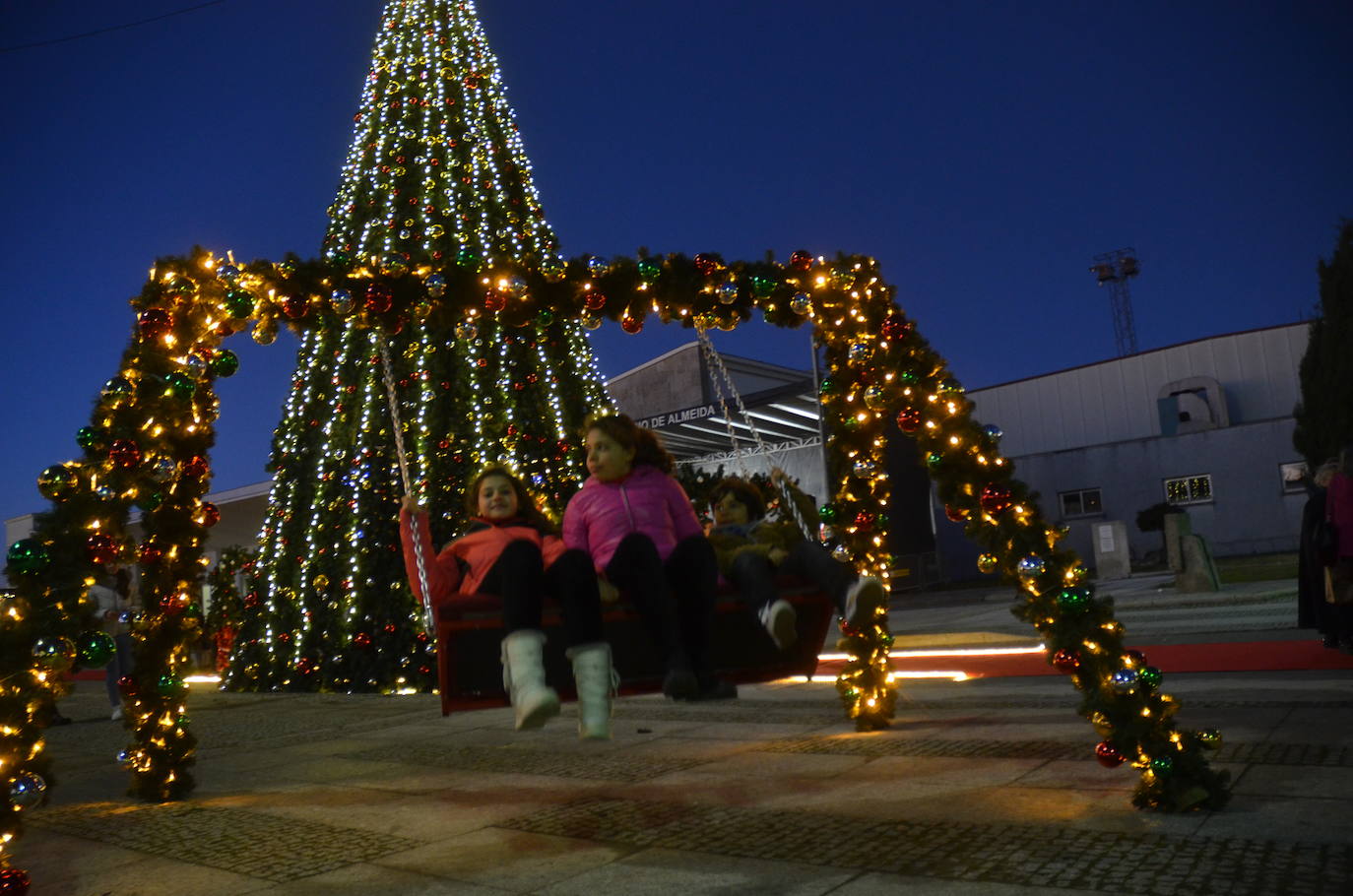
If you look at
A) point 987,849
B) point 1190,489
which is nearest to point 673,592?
point 987,849

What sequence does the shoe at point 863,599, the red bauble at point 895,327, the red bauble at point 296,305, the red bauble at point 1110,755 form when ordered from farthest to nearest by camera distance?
the red bauble at point 895,327 < the red bauble at point 296,305 < the shoe at point 863,599 < the red bauble at point 1110,755

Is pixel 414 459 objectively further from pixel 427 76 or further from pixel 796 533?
pixel 796 533

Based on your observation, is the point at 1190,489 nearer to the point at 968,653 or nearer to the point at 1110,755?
the point at 968,653

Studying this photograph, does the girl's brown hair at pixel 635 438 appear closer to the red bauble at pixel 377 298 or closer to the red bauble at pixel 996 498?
the red bauble at pixel 377 298

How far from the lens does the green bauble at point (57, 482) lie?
4.69 metres

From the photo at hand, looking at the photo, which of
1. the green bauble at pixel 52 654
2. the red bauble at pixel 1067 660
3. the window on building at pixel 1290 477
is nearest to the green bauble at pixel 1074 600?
the red bauble at pixel 1067 660

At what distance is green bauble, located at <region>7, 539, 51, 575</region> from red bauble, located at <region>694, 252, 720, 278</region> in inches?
129

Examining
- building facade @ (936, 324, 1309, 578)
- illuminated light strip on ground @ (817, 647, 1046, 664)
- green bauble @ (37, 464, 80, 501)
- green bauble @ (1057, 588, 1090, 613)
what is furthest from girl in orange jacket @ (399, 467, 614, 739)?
building facade @ (936, 324, 1309, 578)

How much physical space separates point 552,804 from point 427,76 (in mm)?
9227

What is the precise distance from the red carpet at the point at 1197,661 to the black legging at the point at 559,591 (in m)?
2.92

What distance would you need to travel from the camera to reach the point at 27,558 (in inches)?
165

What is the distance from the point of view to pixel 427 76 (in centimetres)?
1176

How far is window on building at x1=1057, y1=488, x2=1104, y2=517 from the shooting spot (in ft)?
110

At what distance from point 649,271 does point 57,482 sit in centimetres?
295
